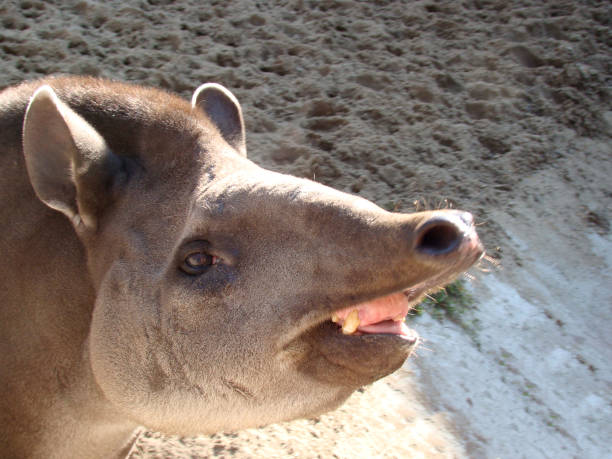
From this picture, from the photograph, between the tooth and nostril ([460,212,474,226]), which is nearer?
nostril ([460,212,474,226])

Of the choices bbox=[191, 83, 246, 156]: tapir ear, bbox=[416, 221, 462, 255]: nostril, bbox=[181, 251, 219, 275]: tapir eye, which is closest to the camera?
bbox=[416, 221, 462, 255]: nostril

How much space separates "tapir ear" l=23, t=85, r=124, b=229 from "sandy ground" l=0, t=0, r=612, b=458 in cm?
140

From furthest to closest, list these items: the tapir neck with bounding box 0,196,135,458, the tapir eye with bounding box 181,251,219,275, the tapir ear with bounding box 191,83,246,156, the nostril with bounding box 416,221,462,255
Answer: the tapir ear with bounding box 191,83,246,156 → the tapir neck with bounding box 0,196,135,458 → the tapir eye with bounding box 181,251,219,275 → the nostril with bounding box 416,221,462,255

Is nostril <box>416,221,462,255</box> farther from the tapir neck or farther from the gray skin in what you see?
the tapir neck

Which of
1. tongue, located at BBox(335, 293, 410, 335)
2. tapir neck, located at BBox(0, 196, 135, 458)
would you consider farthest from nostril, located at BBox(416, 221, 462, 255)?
tapir neck, located at BBox(0, 196, 135, 458)

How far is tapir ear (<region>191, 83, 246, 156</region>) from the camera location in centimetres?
260

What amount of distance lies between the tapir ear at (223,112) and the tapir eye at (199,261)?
0.59 meters

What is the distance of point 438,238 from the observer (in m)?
1.68

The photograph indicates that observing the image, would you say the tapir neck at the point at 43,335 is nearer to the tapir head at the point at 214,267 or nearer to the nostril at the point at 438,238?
the tapir head at the point at 214,267

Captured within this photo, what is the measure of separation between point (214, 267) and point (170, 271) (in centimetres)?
14

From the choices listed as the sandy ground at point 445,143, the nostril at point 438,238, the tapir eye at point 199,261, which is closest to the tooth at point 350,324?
the nostril at point 438,238

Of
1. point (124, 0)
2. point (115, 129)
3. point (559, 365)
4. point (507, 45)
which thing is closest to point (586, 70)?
point (507, 45)

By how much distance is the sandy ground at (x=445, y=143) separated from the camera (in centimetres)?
359

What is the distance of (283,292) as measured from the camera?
77.9 inches
